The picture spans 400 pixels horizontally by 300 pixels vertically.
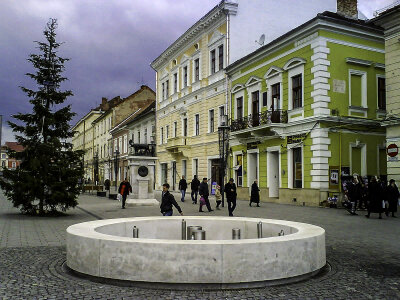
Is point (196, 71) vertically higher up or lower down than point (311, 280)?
higher up

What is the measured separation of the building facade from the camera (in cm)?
3145

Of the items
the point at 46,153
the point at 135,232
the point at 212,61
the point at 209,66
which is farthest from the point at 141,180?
the point at 135,232

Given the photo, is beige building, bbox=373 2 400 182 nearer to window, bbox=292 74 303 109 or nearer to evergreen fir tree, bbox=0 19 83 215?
window, bbox=292 74 303 109

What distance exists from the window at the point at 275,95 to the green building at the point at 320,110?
2.4 inches

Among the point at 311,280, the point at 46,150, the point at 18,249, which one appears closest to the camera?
the point at 311,280

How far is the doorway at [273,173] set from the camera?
25766mm

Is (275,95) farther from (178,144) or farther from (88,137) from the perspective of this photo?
(88,137)

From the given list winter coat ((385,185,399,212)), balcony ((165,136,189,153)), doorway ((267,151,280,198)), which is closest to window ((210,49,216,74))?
balcony ((165,136,189,153))

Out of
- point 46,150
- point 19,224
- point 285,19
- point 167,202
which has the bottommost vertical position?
point 19,224

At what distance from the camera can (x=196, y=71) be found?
36.1m

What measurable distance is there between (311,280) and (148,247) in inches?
102

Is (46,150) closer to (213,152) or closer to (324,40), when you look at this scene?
(324,40)

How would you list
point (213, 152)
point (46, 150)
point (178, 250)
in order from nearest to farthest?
1. point (178, 250)
2. point (46, 150)
3. point (213, 152)

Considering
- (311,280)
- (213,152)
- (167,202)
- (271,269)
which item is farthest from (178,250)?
(213,152)
